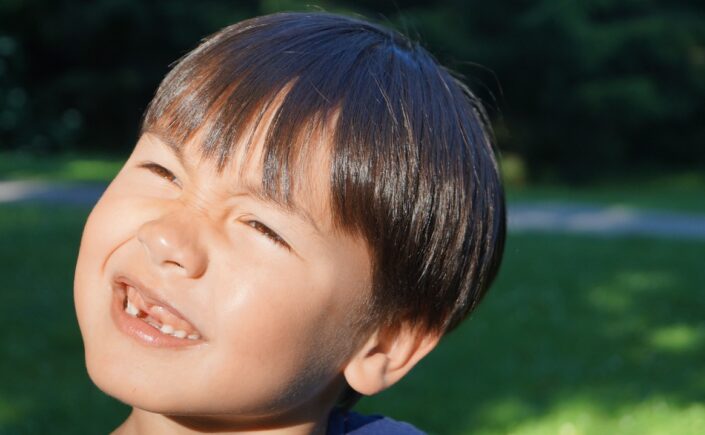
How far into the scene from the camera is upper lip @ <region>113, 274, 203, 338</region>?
153cm

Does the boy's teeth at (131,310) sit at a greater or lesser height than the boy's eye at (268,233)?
lesser

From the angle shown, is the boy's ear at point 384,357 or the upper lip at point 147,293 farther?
the boy's ear at point 384,357

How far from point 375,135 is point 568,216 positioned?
10.1 meters

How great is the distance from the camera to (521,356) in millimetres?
4848

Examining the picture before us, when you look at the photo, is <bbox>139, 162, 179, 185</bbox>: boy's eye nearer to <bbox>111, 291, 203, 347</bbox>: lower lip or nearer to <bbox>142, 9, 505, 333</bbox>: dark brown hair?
<bbox>142, 9, 505, 333</bbox>: dark brown hair

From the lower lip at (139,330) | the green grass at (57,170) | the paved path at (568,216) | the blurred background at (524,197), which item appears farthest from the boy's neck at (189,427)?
the green grass at (57,170)

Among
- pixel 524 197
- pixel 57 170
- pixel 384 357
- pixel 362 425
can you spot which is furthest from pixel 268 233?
pixel 524 197

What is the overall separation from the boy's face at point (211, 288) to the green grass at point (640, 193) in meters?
11.4

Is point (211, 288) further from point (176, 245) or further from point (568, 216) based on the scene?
point (568, 216)

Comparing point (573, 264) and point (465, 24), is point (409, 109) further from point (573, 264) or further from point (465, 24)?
point (465, 24)

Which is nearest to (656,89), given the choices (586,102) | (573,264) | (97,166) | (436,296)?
(586,102)

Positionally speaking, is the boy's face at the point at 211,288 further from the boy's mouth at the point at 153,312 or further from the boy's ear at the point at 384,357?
the boy's ear at the point at 384,357

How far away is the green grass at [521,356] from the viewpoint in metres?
3.83

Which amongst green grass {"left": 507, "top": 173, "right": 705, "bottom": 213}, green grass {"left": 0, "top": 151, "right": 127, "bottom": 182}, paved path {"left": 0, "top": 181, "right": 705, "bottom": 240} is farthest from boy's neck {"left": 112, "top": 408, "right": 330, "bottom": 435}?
green grass {"left": 507, "top": 173, "right": 705, "bottom": 213}
